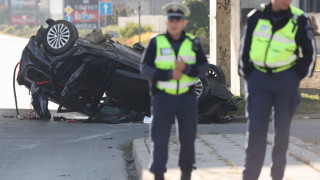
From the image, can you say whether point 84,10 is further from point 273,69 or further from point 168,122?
point 273,69

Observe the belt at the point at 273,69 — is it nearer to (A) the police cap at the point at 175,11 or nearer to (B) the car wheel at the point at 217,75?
(A) the police cap at the point at 175,11

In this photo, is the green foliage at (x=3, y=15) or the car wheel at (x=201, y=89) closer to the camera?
the car wheel at (x=201, y=89)

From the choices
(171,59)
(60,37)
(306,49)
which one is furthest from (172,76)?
(60,37)

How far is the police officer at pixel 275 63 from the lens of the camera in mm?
6711

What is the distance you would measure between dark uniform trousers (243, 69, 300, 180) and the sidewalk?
3.64ft

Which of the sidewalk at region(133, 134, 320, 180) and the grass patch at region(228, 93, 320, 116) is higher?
the sidewalk at region(133, 134, 320, 180)

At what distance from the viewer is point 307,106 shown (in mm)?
18141

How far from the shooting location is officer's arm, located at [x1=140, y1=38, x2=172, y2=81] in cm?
694

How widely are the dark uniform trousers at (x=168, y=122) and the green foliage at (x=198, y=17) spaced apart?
1894 inches

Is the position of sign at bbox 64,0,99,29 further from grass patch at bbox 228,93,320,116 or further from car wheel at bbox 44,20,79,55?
car wheel at bbox 44,20,79,55

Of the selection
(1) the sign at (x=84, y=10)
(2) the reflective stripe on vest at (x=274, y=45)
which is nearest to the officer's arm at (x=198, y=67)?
(2) the reflective stripe on vest at (x=274, y=45)

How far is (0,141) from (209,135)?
11.1ft

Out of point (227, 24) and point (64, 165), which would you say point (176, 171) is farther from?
point (227, 24)

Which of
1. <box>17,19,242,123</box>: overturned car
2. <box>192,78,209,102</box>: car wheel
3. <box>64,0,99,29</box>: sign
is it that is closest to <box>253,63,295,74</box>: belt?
<box>17,19,242,123</box>: overturned car
